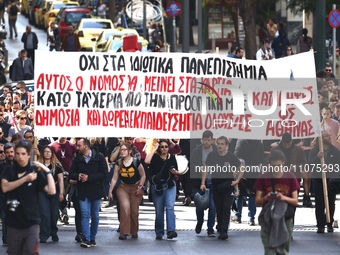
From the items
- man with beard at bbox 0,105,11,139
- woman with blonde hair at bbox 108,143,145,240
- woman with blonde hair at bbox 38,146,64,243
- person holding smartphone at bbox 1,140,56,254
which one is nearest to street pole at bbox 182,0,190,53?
man with beard at bbox 0,105,11,139

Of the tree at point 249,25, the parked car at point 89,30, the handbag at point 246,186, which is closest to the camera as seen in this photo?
the handbag at point 246,186

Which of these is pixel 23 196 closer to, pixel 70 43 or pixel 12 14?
pixel 70 43

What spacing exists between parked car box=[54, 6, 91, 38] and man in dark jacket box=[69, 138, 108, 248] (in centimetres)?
3336

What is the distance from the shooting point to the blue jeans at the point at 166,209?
17578mm

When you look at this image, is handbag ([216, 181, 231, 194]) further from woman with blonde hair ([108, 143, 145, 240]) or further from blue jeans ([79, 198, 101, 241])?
blue jeans ([79, 198, 101, 241])

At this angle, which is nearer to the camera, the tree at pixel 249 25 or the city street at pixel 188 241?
the city street at pixel 188 241

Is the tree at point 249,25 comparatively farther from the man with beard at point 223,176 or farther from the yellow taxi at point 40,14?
the man with beard at point 223,176

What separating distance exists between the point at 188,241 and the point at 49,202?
6.17ft

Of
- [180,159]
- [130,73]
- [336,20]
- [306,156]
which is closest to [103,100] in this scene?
[130,73]

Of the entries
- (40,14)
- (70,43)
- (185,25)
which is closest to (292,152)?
(185,25)

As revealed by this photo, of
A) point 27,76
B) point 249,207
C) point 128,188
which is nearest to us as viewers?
point 128,188

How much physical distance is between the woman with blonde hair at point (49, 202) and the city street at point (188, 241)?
0.16 m

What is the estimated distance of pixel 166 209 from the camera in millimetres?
17688

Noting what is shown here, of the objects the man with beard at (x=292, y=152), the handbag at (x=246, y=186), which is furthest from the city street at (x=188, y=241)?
the man with beard at (x=292, y=152)
